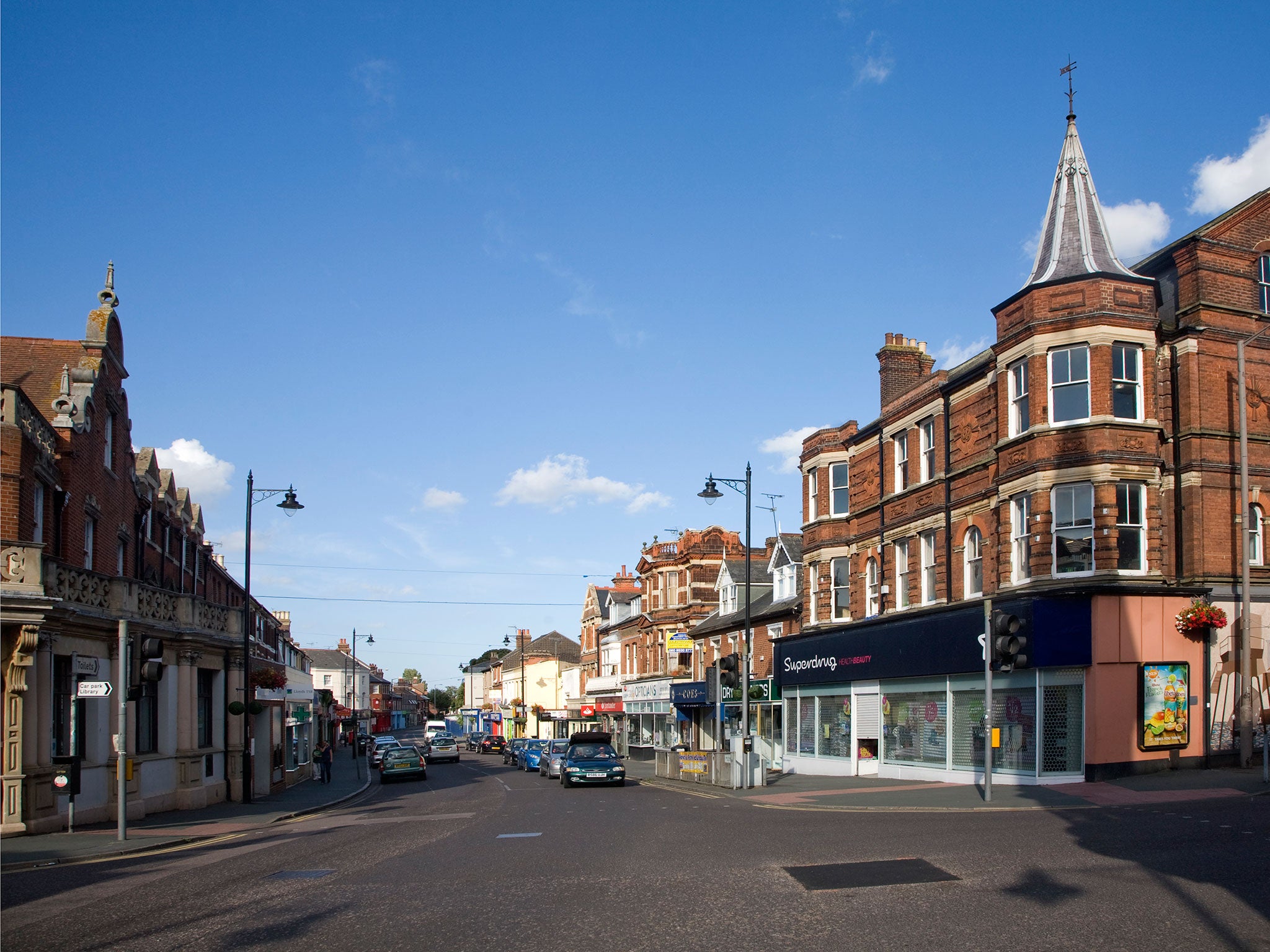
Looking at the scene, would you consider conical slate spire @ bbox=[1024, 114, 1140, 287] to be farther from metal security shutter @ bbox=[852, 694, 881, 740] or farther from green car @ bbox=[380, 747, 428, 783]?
green car @ bbox=[380, 747, 428, 783]

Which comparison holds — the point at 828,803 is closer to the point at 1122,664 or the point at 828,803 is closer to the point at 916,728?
the point at 1122,664

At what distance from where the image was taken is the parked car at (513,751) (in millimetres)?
56156

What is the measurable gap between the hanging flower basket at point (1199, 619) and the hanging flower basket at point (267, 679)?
87.1 feet

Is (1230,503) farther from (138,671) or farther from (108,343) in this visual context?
(108,343)

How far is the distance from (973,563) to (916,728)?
4.84 meters

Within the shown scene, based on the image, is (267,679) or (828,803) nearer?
(828,803)

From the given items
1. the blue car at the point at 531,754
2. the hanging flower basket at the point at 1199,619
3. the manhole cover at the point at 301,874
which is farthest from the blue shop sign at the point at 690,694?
the manhole cover at the point at 301,874

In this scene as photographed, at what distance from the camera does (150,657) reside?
1966 centimetres

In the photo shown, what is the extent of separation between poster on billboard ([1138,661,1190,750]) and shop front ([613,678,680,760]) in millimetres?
32335

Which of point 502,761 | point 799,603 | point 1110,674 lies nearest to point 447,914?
point 1110,674

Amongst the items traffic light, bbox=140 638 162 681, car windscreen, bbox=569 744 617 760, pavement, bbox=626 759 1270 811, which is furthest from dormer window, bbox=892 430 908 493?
traffic light, bbox=140 638 162 681

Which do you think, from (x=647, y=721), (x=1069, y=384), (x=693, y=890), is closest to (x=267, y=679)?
(x=1069, y=384)

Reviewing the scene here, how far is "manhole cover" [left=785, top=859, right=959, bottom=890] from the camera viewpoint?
11.7 metres

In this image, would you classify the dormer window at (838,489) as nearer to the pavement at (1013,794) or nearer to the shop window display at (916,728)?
the shop window display at (916,728)
